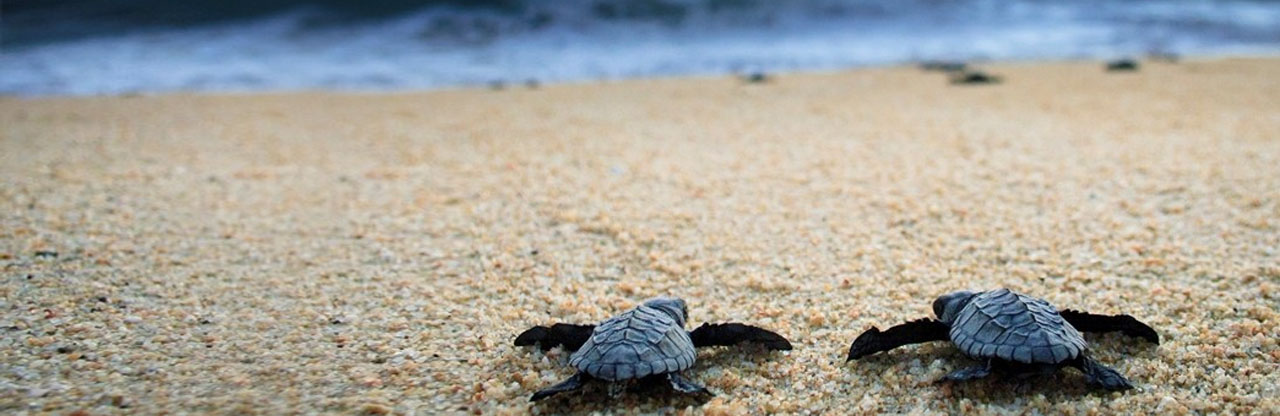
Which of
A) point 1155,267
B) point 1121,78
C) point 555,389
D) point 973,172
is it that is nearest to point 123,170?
point 555,389

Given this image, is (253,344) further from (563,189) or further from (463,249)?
(563,189)

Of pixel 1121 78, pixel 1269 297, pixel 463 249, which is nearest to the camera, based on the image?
pixel 1269 297

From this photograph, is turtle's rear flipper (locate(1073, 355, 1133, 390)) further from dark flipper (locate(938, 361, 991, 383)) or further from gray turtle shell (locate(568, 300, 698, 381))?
gray turtle shell (locate(568, 300, 698, 381))

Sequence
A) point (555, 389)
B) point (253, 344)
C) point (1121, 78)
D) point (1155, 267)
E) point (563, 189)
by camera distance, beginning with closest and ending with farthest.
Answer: point (555, 389), point (253, 344), point (1155, 267), point (563, 189), point (1121, 78)

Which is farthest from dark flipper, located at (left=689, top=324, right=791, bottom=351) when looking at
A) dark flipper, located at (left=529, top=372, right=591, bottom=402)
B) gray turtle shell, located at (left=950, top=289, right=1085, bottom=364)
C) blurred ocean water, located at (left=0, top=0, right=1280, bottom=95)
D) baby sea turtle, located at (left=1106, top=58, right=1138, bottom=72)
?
baby sea turtle, located at (left=1106, top=58, right=1138, bottom=72)

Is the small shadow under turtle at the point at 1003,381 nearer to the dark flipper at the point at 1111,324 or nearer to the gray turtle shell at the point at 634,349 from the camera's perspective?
the dark flipper at the point at 1111,324

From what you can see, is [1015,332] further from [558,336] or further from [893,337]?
[558,336]
